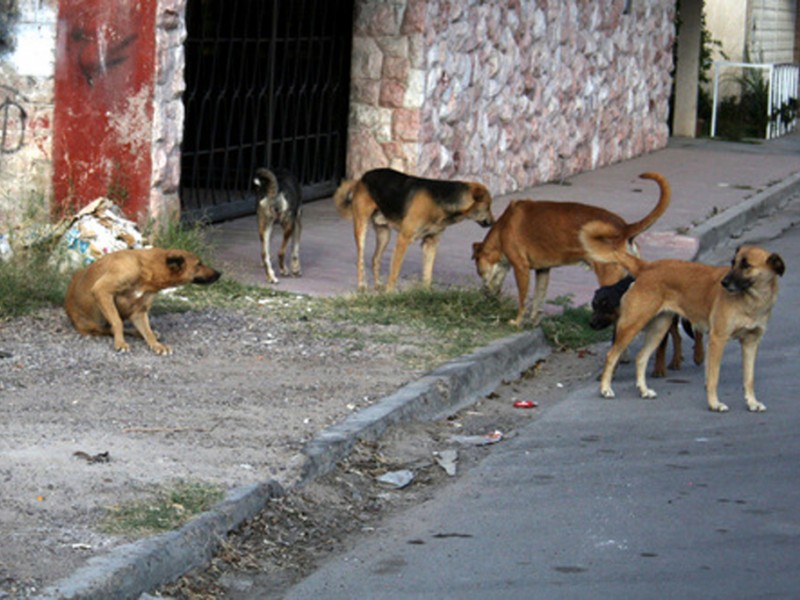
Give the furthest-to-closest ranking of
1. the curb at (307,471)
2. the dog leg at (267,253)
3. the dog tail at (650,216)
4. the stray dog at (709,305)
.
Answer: the dog leg at (267,253), the dog tail at (650,216), the stray dog at (709,305), the curb at (307,471)

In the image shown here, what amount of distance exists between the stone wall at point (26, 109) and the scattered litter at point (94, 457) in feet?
16.5

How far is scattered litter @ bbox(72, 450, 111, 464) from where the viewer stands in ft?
22.0

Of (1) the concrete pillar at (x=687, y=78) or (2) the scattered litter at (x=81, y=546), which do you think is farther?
(1) the concrete pillar at (x=687, y=78)

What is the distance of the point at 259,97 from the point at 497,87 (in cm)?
331

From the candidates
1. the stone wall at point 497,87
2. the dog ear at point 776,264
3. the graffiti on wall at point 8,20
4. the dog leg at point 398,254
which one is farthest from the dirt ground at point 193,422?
the stone wall at point 497,87

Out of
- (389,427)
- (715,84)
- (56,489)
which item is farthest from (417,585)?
(715,84)

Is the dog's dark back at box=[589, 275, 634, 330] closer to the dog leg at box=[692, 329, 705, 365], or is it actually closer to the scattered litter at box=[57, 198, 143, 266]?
the dog leg at box=[692, 329, 705, 365]

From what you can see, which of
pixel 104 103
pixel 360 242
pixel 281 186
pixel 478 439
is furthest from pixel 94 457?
pixel 104 103

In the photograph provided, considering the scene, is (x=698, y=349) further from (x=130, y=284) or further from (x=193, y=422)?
(x=193, y=422)

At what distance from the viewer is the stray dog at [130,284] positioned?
8953mm

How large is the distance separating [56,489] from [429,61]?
31.7 feet

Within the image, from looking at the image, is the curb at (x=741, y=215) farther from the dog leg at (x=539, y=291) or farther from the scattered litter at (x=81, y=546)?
→ the scattered litter at (x=81, y=546)

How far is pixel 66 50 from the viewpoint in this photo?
11.5 meters

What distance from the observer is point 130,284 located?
355 inches
